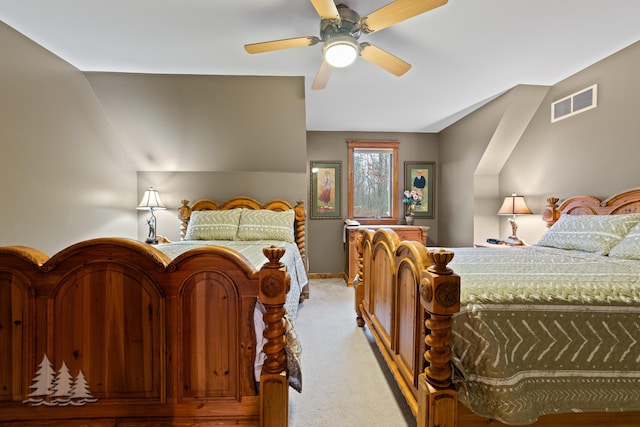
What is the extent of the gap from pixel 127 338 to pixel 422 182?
14.6 ft

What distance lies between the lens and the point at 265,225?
328cm

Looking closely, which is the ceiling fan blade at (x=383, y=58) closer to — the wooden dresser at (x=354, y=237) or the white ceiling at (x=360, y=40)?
the white ceiling at (x=360, y=40)

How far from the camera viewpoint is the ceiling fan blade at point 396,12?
1.44 m

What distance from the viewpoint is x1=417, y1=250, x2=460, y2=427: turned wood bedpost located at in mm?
1079

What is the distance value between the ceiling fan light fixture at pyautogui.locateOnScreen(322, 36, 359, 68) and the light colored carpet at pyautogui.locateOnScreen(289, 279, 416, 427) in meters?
2.17

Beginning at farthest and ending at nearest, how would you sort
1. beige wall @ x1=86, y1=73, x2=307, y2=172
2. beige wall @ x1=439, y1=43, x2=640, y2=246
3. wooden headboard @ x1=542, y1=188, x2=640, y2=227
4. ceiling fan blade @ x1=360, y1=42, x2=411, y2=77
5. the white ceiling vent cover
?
beige wall @ x1=86, y1=73, x2=307, y2=172 < the white ceiling vent cover < beige wall @ x1=439, y1=43, x2=640, y2=246 < wooden headboard @ x1=542, y1=188, x2=640, y2=227 < ceiling fan blade @ x1=360, y1=42, x2=411, y2=77

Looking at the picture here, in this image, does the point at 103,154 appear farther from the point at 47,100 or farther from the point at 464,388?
the point at 464,388

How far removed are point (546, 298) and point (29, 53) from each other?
12.6 feet

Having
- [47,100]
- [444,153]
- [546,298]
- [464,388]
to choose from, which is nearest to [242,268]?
[464,388]

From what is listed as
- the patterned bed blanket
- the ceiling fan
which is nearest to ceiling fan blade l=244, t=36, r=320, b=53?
the ceiling fan

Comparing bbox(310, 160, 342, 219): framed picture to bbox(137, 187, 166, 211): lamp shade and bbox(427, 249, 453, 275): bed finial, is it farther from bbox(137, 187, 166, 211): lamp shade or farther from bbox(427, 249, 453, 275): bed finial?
bbox(427, 249, 453, 275): bed finial

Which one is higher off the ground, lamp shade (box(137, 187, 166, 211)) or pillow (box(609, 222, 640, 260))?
lamp shade (box(137, 187, 166, 211))

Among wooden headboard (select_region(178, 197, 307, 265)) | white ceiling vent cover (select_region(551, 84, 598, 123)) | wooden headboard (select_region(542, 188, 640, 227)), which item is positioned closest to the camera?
wooden headboard (select_region(542, 188, 640, 227))

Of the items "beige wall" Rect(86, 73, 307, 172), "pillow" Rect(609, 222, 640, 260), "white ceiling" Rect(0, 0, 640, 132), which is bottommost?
"pillow" Rect(609, 222, 640, 260)
